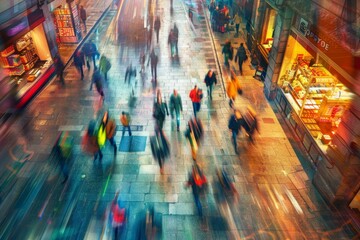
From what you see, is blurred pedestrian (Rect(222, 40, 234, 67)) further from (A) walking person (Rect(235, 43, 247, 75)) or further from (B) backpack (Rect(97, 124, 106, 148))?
(B) backpack (Rect(97, 124, 106, 148))

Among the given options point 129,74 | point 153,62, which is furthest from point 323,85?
point 129,74

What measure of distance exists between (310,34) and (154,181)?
828 cm

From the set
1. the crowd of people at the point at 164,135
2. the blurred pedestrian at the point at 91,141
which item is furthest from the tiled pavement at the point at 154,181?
the blurred pedestrian at the point at 91,141

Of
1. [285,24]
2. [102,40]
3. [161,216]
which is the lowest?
[161,216]

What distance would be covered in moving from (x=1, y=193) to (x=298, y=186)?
10801mm

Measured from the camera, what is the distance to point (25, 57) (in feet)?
49.9

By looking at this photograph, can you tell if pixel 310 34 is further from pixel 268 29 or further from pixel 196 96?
pixel 268 29

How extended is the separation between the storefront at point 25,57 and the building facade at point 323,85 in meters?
12.8

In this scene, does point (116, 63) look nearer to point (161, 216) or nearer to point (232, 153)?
point (232, 153)

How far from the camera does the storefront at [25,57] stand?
1299cm

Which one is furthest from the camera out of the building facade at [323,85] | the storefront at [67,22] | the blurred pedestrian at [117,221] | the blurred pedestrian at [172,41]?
the storefront at [67,22]

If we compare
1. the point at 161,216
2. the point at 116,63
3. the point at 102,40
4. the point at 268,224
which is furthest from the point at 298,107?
the point at 102,40

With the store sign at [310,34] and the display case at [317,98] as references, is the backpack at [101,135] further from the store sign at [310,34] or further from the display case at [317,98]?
the store sign at [310,34]

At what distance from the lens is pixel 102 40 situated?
20469mm
